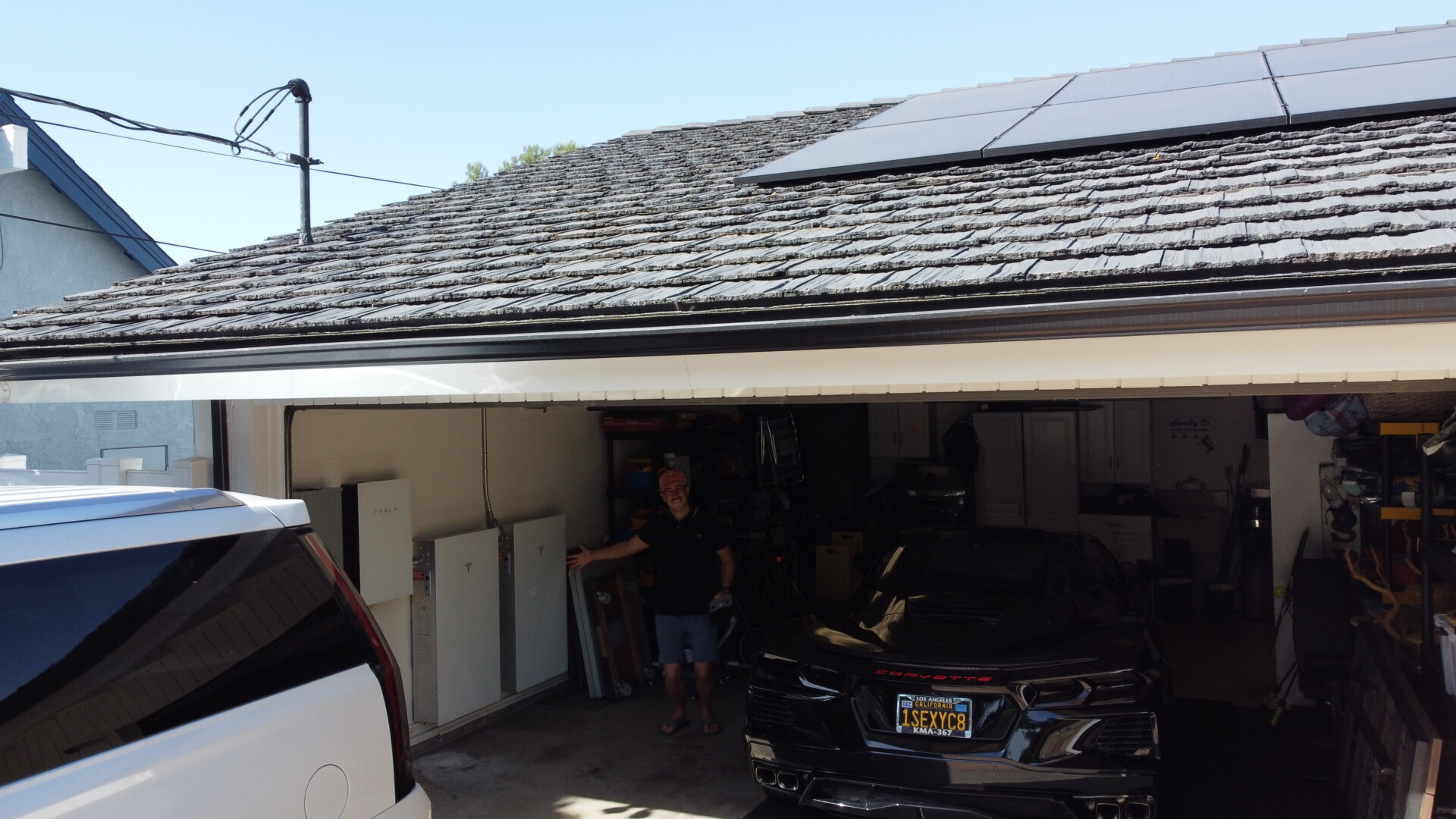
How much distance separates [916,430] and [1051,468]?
5.88 feet

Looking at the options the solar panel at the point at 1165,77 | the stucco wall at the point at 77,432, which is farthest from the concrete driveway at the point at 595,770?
the stucco wall at the point at 77,432

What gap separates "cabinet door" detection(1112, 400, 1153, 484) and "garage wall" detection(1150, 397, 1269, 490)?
9.6 inches

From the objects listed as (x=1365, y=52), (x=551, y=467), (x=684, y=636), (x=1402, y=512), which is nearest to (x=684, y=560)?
(x=684, y=636)

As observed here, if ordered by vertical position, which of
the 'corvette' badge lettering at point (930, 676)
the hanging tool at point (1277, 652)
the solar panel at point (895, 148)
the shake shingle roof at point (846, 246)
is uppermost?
the solar panel at point (895, 148)

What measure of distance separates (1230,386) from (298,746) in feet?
11.6

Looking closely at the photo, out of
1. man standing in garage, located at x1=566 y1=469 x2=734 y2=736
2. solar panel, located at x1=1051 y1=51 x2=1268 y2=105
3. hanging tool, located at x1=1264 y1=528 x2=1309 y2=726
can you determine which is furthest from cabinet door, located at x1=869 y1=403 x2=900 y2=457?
man standing in garage, located at x1=566 y1=469 x2=734 y2=736

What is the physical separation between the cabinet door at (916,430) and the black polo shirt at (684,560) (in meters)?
6.46

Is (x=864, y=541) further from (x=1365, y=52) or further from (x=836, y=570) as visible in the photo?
(x=1365, y=52)

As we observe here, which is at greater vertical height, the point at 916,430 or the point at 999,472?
the point at 916,430

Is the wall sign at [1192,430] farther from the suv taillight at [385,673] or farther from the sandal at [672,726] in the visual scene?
the suv taillight at [385,673]

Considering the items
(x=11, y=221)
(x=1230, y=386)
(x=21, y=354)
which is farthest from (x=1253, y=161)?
(x=11, y=221)

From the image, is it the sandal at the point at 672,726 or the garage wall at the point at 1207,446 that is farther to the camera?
the garage wall at the point at 1207,446

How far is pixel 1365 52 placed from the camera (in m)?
6.67

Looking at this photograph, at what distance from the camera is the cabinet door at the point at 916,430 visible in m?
12.9
